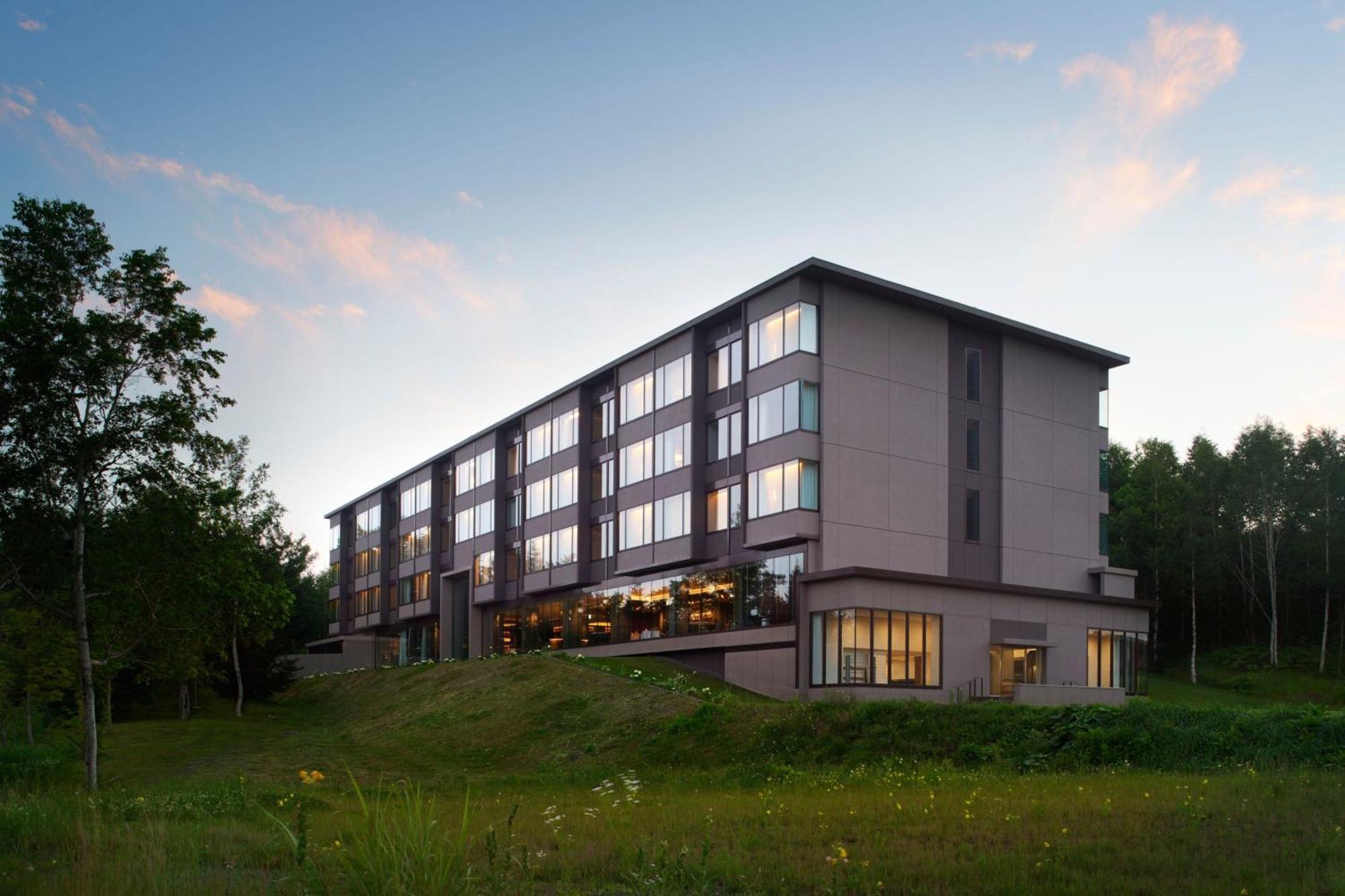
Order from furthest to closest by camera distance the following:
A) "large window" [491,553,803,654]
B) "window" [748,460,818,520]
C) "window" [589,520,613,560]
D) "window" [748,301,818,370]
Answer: "window" [589,520,613,560] < "large window" [491,553,803,654] < "window" [748,301,818,370] < "window" [748,460,818,520]

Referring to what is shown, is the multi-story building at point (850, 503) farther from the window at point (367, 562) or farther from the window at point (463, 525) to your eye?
the window at point (367, 562)

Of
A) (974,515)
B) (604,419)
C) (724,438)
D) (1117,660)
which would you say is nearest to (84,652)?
(724,438)

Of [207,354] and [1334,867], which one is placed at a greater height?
[207,354]

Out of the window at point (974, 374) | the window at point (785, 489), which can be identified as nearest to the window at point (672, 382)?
the window at point (785, 489)

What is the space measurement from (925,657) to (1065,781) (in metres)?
26.5

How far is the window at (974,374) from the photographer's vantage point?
52.5 m

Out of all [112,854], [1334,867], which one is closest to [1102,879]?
[1334,867]

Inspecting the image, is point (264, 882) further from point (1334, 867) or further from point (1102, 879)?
point (1334, 867)

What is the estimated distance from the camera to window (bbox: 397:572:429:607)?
87.3 metres

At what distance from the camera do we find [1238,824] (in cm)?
1330

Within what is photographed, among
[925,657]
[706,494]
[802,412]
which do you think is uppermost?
[802,412]

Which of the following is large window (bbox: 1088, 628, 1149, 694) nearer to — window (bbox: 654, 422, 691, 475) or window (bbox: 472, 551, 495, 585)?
window (bbox: 654, 422, 691, 475)

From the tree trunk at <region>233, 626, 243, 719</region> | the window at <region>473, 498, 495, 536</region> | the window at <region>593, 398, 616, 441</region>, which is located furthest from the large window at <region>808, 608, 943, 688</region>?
the window at <region>473, 498, 495, 536</region>

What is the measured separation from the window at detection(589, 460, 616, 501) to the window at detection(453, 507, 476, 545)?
17020 mm
